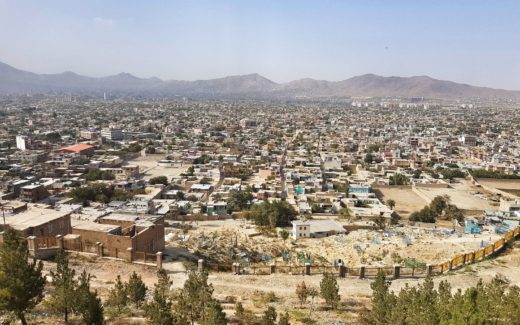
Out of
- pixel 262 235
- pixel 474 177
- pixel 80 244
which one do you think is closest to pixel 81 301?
pixel 80 244

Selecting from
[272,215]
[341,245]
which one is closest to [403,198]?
[272,215]

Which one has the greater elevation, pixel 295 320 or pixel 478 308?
pixel 478 308

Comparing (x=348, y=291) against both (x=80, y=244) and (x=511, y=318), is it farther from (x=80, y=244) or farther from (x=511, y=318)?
(x=80, y=244)

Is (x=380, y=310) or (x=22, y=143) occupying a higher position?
(x=380, y=310)

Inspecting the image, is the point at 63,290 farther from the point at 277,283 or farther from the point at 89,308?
the point at 277,283

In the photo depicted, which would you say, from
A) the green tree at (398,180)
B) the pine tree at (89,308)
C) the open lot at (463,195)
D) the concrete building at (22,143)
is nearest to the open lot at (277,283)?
the pine tree at (89,308)

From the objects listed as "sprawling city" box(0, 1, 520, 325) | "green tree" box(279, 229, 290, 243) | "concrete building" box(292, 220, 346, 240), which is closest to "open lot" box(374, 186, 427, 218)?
"sprawling city" box(0, 1, 520, 325)

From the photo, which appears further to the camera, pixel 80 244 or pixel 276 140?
pixel 276 140
